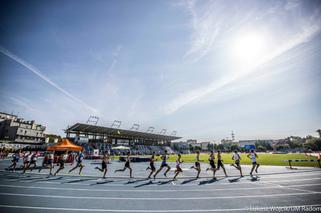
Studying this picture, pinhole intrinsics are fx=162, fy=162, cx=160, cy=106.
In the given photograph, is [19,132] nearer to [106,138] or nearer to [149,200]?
[106,138]

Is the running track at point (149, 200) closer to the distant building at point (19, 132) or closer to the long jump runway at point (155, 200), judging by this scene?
the long jump runway at point (155, 200)

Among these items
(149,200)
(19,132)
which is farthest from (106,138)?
(149,200)

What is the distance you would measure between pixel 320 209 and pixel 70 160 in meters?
27.8

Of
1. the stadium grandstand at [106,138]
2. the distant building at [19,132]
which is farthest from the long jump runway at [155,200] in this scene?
the distant building at [19,132]

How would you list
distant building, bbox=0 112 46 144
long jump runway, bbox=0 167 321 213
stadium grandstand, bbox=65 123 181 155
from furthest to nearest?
1. distant building, bbox=0 112 46 144
2. stadium grandstand, bbox=65 123 181 155
3. long jump runway, bbox=0 167 321 213

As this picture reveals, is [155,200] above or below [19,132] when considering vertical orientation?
below

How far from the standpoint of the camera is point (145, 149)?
71.4m

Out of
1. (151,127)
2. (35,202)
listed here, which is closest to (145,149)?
(151,127)

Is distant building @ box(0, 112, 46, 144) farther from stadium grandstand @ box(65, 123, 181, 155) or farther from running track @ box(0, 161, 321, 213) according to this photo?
running track @ box(0, 161, 321, 213)

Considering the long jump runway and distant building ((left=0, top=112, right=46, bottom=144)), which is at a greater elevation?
distant building ((left=0, top=112, right=46, bottom=144))

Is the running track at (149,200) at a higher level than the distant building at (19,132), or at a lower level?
lower

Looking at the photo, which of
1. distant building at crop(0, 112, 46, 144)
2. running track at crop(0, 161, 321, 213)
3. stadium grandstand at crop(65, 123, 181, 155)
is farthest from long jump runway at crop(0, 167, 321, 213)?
distant building at crop(0, 112, 46, 144)

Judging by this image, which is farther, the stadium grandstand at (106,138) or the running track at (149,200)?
the stadium grandstand at (106,138)

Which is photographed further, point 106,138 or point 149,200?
point 106,138
